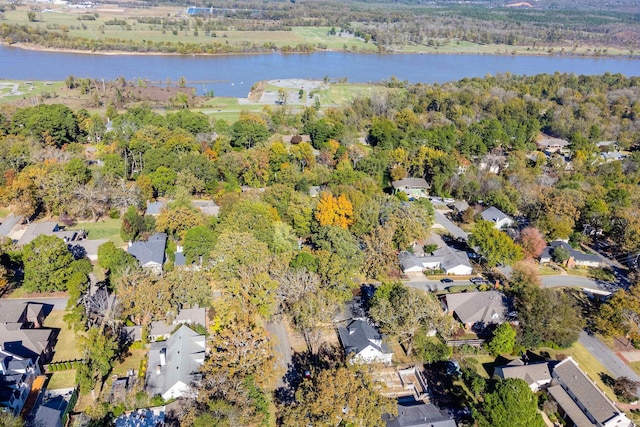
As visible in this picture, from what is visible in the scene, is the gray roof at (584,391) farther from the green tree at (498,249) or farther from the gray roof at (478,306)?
the green tree at (498,249)

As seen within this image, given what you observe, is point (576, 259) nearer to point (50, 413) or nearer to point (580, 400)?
point (580, 400)

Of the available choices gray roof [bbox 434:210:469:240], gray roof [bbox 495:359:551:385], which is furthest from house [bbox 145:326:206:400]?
gray roof [bbox 434:210:469:240]

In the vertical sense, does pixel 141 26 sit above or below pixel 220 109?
above

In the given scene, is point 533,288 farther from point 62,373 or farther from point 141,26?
point 141,26

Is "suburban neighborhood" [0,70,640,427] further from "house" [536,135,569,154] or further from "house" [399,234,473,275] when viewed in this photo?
"house" [536,135,569,154]

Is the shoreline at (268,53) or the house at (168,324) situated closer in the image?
the house at (168,324)

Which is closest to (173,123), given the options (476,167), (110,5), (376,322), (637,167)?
(476,167)

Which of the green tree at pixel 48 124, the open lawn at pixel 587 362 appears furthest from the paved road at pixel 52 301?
the open lawn at pixel 587 362
